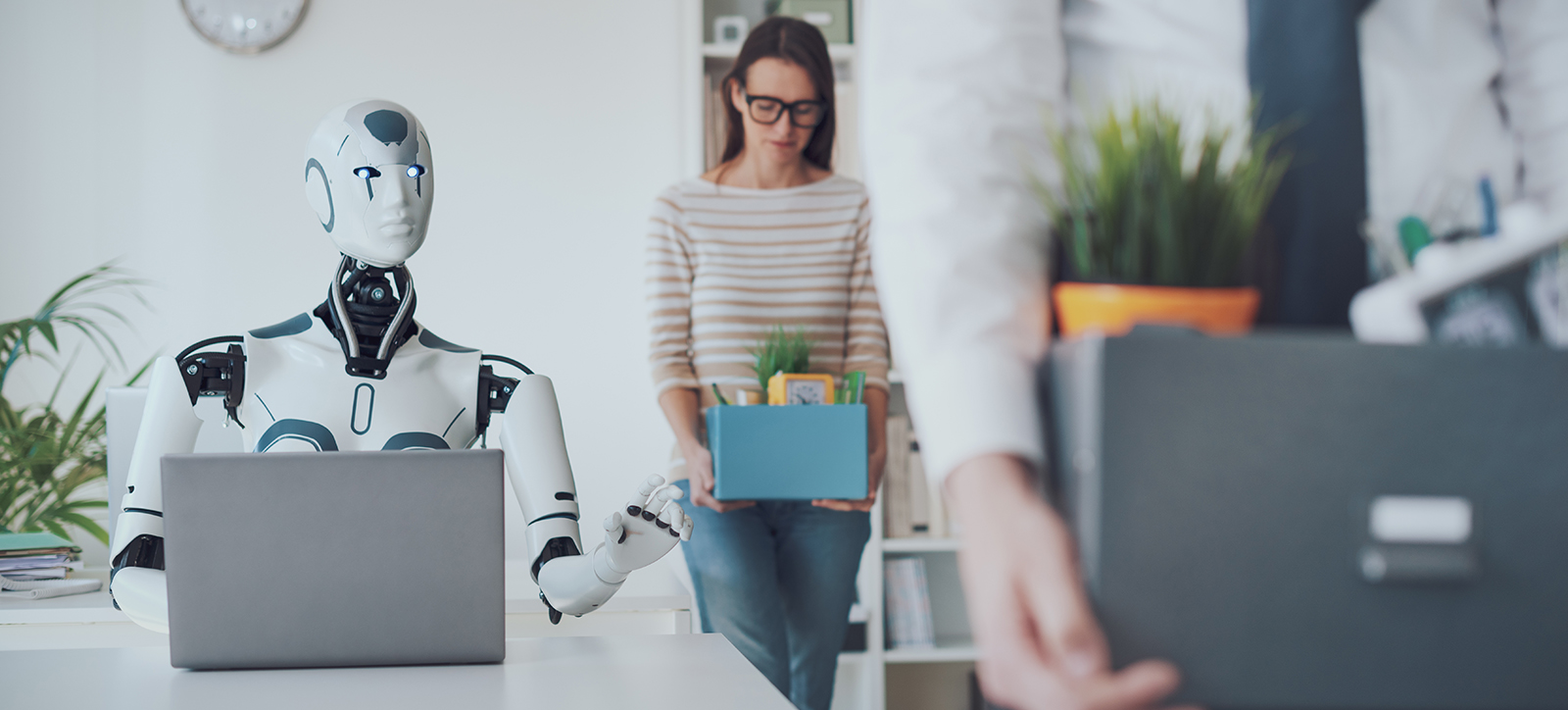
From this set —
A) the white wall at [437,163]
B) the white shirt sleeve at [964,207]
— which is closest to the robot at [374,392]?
the white shirt sleeve at [964,207]

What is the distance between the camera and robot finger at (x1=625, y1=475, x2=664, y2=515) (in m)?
1.43

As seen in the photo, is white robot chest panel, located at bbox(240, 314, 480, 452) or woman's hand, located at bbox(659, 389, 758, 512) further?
woman's hand, located at bbox(659, 389, 758, 512)

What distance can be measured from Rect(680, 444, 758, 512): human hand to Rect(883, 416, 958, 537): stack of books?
44.2 inches

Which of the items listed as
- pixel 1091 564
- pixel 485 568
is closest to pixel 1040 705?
pixel 1091 564

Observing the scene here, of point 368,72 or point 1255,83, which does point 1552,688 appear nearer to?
point 1255,83

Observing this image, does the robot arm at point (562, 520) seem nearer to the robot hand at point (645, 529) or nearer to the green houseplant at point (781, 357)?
the robot hand at point (645, 529)

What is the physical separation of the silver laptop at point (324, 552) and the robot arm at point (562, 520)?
0.28 meters

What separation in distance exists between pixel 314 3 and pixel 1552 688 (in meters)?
3.35

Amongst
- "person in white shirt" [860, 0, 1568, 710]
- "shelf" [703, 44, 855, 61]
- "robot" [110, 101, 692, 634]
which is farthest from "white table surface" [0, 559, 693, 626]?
"shelf" [703, 44, 855, 61]

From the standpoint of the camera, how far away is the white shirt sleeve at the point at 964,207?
1.52 ft

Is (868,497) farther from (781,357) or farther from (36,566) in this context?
(36,566)

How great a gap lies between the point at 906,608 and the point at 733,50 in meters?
1.60

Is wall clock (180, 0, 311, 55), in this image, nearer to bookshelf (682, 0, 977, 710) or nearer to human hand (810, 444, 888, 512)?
bookshelf (682, 0, 977, 710)

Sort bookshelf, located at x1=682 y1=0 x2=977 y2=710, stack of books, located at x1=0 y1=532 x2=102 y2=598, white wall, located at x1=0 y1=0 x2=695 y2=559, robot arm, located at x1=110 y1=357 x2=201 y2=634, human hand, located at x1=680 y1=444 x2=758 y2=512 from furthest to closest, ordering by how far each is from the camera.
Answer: white wall, located at x1=0 y1=0 x2=695 y2=559
bookshelf, located at x1=682 y1=0 x2=977 y2=710
stack of books, located at x1=0 y1=532 x2=102 y2=598
human hand, located at x1=680 y1=444 x2=758 y2=512
robot arm, located at x1=110 y1=357 x2=201 y2=634
